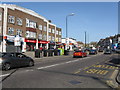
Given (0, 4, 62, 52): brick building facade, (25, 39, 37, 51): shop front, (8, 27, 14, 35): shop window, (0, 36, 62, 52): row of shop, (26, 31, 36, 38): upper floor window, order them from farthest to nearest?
(26, 31, 36, 38): upper floor window < (25, 39, 37, 51): shop front < (8, 27, 14, 35): shop window < (0, 4, 62, 52): brick building facade < (0, 36, 62, 52): row of shop

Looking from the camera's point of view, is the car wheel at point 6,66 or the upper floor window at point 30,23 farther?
the upper floor window at point 30,23

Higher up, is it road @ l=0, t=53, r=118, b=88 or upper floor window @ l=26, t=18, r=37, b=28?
upper floor window @ l=26, t=18, r=37, b=28

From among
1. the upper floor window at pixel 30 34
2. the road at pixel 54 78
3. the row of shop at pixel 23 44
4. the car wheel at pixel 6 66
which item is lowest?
the road at pixel 54 78

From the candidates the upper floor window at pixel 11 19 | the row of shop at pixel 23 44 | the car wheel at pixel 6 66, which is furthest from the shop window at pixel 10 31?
the car wheel at pixel 6 66

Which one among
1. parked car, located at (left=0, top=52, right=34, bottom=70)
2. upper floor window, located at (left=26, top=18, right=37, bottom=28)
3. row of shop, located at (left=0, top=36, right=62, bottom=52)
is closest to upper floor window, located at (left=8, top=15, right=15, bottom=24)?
row of shop, located at (left=0, top=36, right=62, bottom=52)

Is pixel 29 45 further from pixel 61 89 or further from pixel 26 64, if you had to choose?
pixel 61 89

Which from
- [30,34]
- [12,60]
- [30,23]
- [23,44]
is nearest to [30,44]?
[30,34]

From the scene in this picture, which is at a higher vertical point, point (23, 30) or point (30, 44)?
point (23, 30)

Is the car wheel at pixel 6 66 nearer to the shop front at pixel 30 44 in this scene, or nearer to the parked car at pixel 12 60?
the parked car at pixel 12 60

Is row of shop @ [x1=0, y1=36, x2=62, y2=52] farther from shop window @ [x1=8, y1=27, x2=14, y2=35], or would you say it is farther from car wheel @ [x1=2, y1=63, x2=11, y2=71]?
car wheel @ [x1=2, y1=63, x2=11, y2=71]

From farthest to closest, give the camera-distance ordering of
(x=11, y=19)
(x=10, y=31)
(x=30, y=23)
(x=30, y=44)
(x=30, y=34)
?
(x=30, y=23), (x=30, y=44), (x=30, y=34), (x=11, y=19), (x=10, y=31)

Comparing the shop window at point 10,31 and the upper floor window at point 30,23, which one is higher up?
the upper floor window at point 30,23

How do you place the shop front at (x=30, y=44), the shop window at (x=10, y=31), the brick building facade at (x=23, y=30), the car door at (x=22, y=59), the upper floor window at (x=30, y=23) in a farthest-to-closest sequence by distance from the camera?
1. the upper floor window at (x=30, y=23)
2. the shop front at (x=30, y=44)
3. the shop window at (x=10, y=31)
4. the brick building facade at (x=23, y=30)
5. the car door at (x=22, y=59)

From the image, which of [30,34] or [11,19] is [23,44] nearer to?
[30,34]
